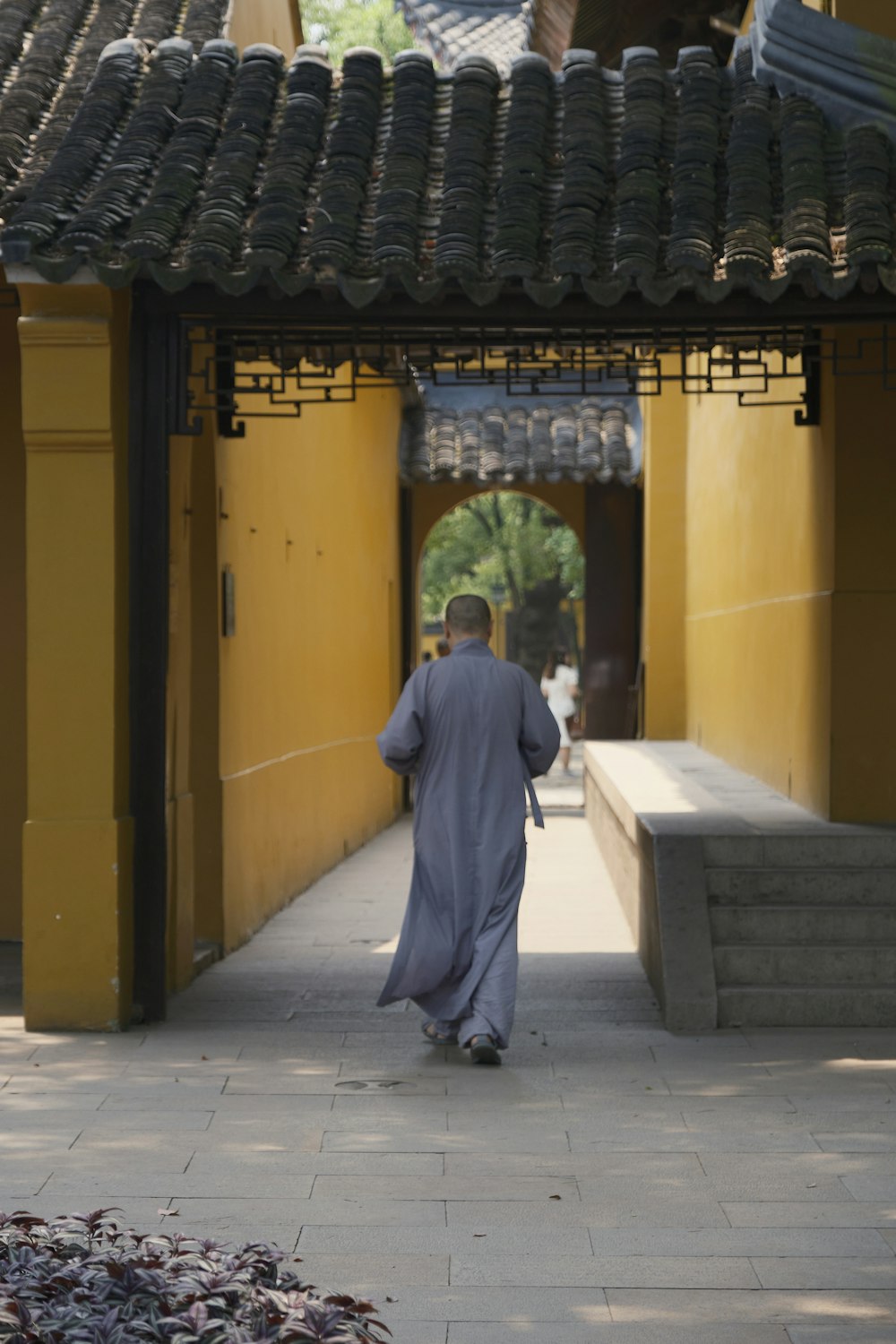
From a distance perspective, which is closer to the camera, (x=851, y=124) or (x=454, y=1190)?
(x=454, y=1190)

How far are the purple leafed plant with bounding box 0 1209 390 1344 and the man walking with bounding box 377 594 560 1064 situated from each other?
3.72 m

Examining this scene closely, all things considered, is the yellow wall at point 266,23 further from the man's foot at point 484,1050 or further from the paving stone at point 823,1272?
the paving stone at point 823,1272

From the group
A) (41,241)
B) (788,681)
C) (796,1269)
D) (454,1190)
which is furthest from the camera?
(788,681)

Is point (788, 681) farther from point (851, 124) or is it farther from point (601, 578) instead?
point (601, 578)

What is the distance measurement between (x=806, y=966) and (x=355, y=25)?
1021 inches

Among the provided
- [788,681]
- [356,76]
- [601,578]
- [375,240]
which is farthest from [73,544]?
[601,578]

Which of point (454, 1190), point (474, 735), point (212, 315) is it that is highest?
point (212, 315)

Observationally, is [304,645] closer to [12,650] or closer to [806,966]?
[12,650]

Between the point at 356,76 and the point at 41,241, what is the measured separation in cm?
214

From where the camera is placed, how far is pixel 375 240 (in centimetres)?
689

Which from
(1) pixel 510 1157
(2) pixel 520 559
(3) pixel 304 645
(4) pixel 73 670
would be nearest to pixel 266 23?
(3) pixel 304 645

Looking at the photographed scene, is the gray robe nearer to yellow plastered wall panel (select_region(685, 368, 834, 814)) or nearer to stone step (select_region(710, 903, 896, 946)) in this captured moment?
stone step (select_region(710, 903, 896, 946))

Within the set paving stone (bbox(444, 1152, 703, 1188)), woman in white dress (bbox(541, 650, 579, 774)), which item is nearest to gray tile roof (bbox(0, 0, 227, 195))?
paving stone (bbox(444, 1152, 703, 1188))

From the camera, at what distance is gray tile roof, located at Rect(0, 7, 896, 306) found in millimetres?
6703
